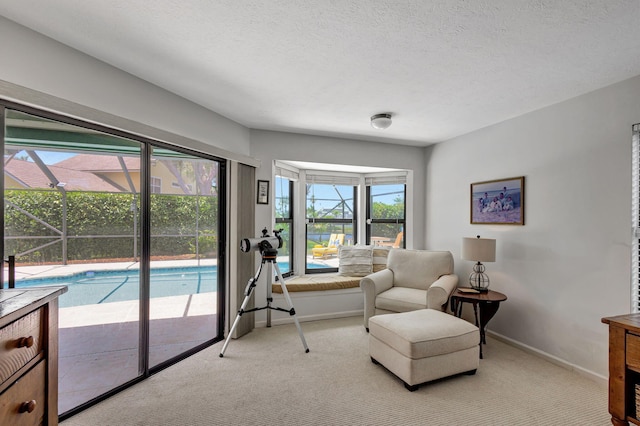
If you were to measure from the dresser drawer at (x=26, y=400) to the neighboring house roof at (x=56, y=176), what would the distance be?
1122 millimetres

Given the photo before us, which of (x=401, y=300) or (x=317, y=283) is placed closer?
(x=401, y=300)

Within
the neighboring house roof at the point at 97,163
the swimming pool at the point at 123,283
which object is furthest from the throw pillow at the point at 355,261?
the neighboring house roof at the point at 97,163

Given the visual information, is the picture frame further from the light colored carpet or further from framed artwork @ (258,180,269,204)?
the light colored carpet

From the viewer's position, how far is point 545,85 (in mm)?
2395

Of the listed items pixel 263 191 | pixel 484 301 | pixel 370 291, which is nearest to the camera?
pixel 484 301

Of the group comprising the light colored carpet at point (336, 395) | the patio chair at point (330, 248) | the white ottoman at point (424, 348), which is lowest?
the light colored carpet at point (336, 395)

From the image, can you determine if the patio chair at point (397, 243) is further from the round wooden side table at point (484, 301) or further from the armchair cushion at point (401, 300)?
the round wooden side table at point (484, 301)

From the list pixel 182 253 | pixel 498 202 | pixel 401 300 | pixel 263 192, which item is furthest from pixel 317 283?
pixel 498 202

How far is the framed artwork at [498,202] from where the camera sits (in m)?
3.10

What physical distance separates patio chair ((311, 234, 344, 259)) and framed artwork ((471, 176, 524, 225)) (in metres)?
1.90

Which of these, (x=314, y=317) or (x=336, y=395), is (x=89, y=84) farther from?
(x=314, y=317)

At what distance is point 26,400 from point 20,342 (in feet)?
0.83

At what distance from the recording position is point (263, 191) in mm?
3613

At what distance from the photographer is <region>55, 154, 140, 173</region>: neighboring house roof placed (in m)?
2.03
